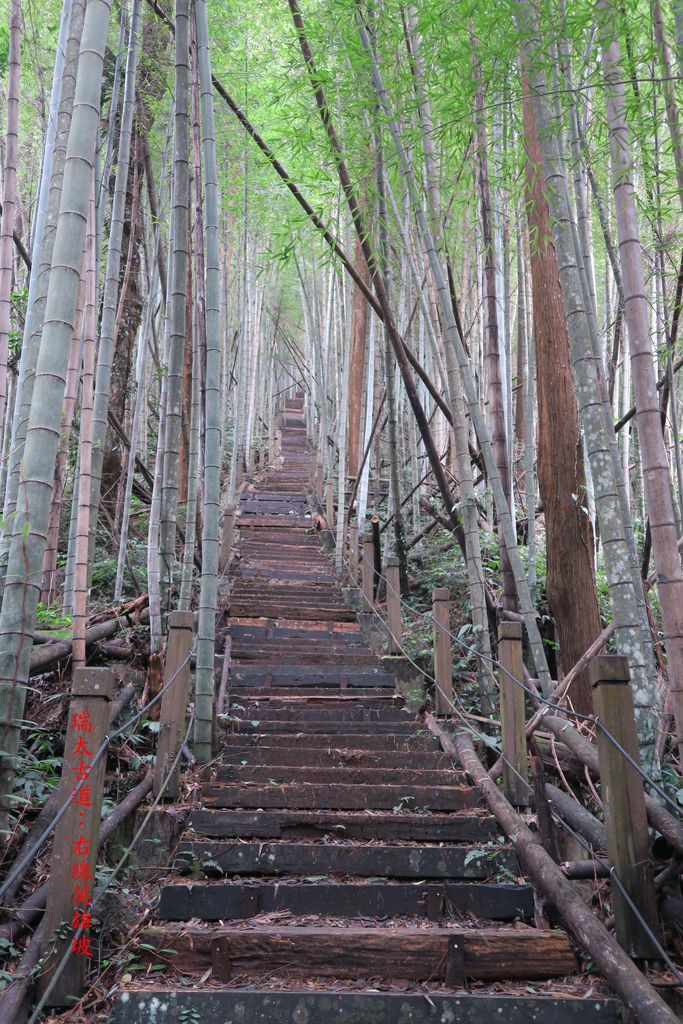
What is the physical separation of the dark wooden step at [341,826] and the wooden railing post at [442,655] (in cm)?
98

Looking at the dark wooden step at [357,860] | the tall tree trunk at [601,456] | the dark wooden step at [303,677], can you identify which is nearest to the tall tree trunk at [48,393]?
the dark wooden step at [357,860]

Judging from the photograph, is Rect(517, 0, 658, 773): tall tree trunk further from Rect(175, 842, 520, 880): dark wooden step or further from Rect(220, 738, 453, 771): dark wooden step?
Rect(220, 738, 453, 771): dark wooden step

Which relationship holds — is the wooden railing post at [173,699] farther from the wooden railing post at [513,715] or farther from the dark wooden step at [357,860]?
the wooden railing post at [513,715]

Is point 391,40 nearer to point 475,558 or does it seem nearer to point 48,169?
point 48,169

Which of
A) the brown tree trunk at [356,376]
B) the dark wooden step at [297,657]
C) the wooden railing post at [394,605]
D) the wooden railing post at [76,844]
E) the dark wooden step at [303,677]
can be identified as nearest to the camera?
the wooden railing post at [76,844]

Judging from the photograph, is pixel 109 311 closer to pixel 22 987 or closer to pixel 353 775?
pixel 353 775

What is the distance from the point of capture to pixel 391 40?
4.18 meters

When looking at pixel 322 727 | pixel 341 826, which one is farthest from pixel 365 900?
pixel 322 727

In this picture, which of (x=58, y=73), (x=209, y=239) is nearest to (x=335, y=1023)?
(x=209, y=239)

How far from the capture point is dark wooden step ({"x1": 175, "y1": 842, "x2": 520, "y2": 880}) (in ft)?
8.89

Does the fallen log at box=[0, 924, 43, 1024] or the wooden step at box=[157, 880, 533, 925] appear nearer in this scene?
the fallen log at box=[0, 924, 43, 1024]

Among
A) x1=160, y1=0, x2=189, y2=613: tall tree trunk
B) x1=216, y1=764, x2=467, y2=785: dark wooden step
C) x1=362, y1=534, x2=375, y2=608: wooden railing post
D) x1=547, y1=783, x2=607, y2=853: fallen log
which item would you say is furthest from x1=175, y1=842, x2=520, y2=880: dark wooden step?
x1=362, y1=534, x2=375, y2=608: wooden railing post

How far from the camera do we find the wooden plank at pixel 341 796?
3.09m

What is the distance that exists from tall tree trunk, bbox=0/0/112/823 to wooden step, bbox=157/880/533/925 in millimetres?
785
